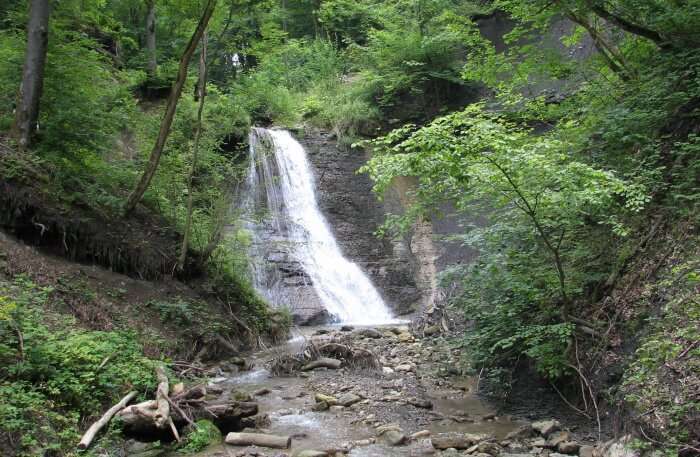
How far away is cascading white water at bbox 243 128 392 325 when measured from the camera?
47.6 feet

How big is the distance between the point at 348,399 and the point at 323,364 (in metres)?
1.97

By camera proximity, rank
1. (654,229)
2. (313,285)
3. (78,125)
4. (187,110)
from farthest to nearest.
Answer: (313,285) < (187,110) < (78,125) < (654,229)

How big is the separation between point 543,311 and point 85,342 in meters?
5.43

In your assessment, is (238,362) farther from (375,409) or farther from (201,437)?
(201,437)

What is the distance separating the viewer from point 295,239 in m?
16.1

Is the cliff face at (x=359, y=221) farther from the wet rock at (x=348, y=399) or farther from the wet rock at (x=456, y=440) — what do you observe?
the wet rock at (x=456, y=440)

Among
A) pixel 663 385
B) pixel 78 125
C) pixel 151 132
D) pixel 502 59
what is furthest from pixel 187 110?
pixel 663 385

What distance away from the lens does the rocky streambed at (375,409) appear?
18.4 ft

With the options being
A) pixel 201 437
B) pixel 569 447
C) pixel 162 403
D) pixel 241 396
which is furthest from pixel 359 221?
pixel 569 447

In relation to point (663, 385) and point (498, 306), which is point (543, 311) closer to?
point (498, 306)

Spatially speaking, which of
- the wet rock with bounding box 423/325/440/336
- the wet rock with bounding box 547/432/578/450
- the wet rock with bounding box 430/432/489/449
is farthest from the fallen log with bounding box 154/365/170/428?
the wet rock with bounding box 423/325/440/336

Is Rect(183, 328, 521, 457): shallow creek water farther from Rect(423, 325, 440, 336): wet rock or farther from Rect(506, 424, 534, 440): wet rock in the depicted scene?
Rect(423, 325, 440, 336): wet rock

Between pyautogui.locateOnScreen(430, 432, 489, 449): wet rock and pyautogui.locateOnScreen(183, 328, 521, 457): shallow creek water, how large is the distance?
0.34ft

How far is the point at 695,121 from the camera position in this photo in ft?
22.2
